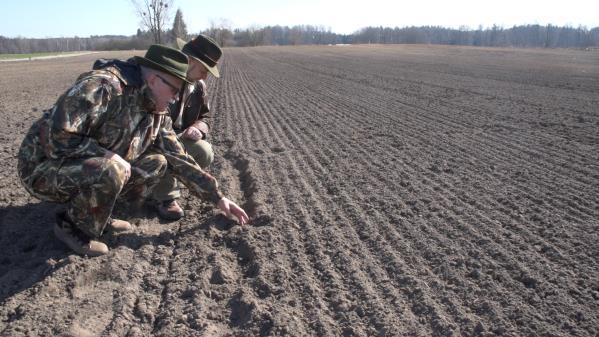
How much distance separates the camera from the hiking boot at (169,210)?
14.1ft

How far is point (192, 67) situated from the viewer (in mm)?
4059

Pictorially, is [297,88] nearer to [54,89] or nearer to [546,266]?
[54,89]

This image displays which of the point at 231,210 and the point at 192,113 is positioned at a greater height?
the point at 192,113

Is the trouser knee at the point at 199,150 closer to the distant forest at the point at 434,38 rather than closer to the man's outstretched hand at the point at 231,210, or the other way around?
the man's outstretched hand at the point at 231,210

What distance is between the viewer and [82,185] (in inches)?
129

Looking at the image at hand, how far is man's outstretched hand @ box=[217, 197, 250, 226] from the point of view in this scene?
3.77 m

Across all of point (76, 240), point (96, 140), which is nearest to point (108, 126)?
point (96, 140)

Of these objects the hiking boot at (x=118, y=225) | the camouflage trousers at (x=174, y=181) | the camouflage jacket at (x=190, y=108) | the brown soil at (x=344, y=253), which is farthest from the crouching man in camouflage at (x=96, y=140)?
the camouflage jacket at (x=190, y=108)

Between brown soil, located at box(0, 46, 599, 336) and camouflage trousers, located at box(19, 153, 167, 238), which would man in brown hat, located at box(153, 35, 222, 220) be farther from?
camouflage trousers, located at box(19, 153, 167, 238)

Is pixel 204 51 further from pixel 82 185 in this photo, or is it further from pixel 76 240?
pixel 76 240

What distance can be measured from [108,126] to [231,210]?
1.15 metres

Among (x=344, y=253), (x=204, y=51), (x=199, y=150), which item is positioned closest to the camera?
(x=344, y=253)

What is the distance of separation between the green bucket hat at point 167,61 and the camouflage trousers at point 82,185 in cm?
71

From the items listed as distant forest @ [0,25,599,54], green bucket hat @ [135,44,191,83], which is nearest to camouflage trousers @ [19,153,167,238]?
green bucket hat @ [135,44,191,83]
